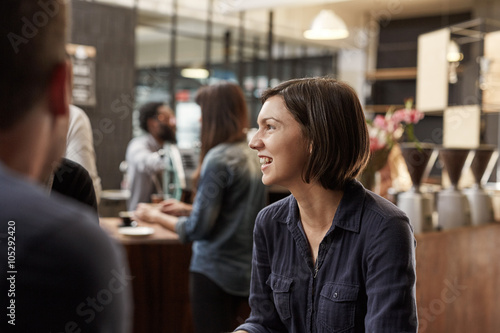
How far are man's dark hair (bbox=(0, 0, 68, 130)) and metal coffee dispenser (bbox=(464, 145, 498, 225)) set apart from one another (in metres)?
3.48

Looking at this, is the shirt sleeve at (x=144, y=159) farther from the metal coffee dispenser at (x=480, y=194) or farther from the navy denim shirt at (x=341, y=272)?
the navy denim shirt at (x=341, y=272)

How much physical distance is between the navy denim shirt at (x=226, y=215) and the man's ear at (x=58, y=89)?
1854 millimetres

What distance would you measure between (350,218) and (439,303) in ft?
6.96

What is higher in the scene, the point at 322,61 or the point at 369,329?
the point at 322,61

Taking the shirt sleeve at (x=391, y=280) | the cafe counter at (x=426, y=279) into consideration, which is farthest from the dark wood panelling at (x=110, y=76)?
the shirt sleeve at (x=391, y=280)

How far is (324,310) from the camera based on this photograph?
1377mm

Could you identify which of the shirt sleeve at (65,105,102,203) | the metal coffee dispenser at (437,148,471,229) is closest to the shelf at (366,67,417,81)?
the metal coffee dispenser at (437,148,471,229)

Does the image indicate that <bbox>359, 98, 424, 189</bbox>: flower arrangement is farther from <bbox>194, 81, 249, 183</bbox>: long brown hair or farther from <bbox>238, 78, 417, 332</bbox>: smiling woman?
<bbox>238, 78, 417, 332</bbox>: smiling woman

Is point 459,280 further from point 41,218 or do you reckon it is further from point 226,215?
point 41,218

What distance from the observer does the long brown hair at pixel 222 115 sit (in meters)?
2.55

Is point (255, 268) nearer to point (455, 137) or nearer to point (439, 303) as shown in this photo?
point (439, 303)

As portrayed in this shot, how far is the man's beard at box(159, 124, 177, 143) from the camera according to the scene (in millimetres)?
4656

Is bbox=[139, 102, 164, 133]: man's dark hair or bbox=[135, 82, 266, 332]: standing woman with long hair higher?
bbox=[139, 102, 164, 133]: man's dark hair

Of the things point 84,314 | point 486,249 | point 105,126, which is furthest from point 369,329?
point 105,126
